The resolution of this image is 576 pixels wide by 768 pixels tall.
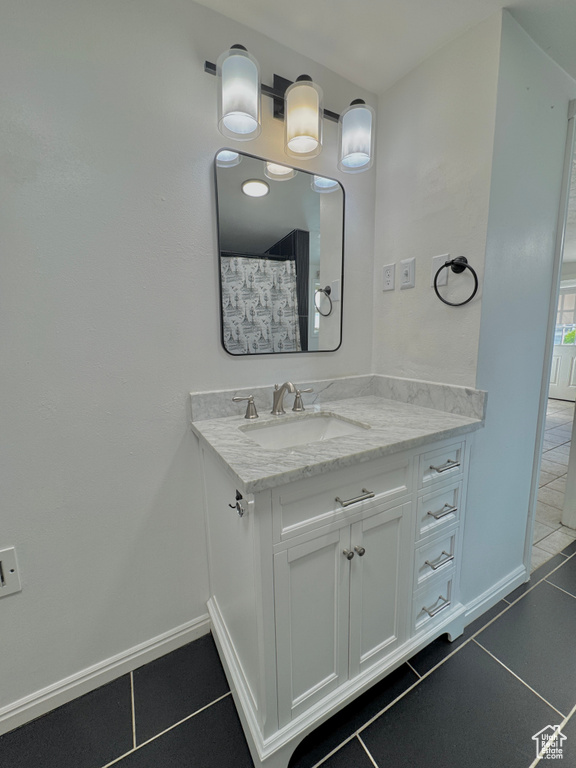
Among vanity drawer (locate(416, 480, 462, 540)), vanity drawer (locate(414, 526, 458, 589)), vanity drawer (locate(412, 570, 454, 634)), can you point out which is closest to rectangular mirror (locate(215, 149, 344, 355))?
vanity drawer (locate(416, 480, 462, 540))

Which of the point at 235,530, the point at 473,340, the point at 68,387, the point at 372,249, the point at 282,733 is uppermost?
the point at 372,249

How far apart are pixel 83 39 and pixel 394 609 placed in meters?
1.95

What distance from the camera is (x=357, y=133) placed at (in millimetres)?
1149

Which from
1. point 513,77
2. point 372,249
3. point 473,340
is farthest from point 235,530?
point 513,77

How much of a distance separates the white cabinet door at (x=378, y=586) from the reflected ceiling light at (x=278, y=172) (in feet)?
4.13

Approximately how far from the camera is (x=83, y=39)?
89cm

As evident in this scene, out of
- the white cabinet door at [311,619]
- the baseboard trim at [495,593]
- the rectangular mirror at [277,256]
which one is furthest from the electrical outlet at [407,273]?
the baseboard trim at [495,593]

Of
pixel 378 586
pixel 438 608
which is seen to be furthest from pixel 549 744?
pixel 378 586

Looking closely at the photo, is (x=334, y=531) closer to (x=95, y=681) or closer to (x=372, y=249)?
(x=95, y=681)

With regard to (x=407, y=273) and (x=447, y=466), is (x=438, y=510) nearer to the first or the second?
(x=447, y=466)

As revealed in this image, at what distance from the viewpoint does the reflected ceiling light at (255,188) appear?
116 centimetres

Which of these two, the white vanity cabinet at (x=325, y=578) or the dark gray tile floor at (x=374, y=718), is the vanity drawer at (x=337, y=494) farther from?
the dark gray tile floor at (x=374, y=718)

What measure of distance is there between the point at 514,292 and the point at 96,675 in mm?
2019

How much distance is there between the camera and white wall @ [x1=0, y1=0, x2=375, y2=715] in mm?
873
